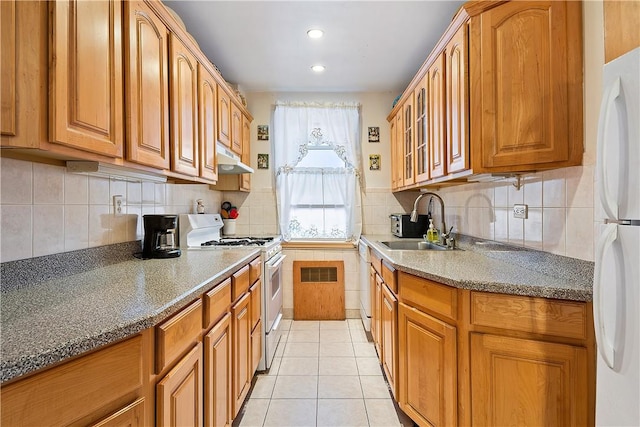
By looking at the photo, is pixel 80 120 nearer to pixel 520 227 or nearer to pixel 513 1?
pixel 513 1

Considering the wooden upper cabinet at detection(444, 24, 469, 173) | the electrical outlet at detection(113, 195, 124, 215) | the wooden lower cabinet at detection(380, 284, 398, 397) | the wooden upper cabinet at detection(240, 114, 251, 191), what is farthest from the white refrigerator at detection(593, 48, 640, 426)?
the wooden upper cabinet at detection(240, 114, 251, 191)

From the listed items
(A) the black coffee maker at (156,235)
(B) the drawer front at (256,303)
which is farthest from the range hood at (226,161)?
(B) the drawer front at (256,303)

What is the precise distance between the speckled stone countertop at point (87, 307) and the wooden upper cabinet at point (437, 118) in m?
1.46

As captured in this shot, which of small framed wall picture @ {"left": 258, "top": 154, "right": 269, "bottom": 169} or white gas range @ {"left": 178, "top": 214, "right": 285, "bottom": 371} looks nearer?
white gas range @ {"left": 178, "top": 214, "right": 285, "bottom": 371}

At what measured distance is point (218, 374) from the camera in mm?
1432

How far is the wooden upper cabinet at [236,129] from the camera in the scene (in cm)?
288

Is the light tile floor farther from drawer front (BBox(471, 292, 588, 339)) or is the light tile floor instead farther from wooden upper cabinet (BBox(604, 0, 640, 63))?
wooden upper cabinet (BBox(604, 0, 640, 63))

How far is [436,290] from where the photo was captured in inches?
57.9

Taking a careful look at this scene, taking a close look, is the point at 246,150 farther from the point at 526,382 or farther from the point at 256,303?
the point at 526,382

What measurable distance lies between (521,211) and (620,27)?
997mm

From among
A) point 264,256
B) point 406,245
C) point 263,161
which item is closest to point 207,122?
point 264,256

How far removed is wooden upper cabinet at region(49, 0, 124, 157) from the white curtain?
234 cm

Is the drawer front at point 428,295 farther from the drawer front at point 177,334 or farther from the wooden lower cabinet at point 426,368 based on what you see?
the drawer front at point 177,334

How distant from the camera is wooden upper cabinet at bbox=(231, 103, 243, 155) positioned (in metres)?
2.88
